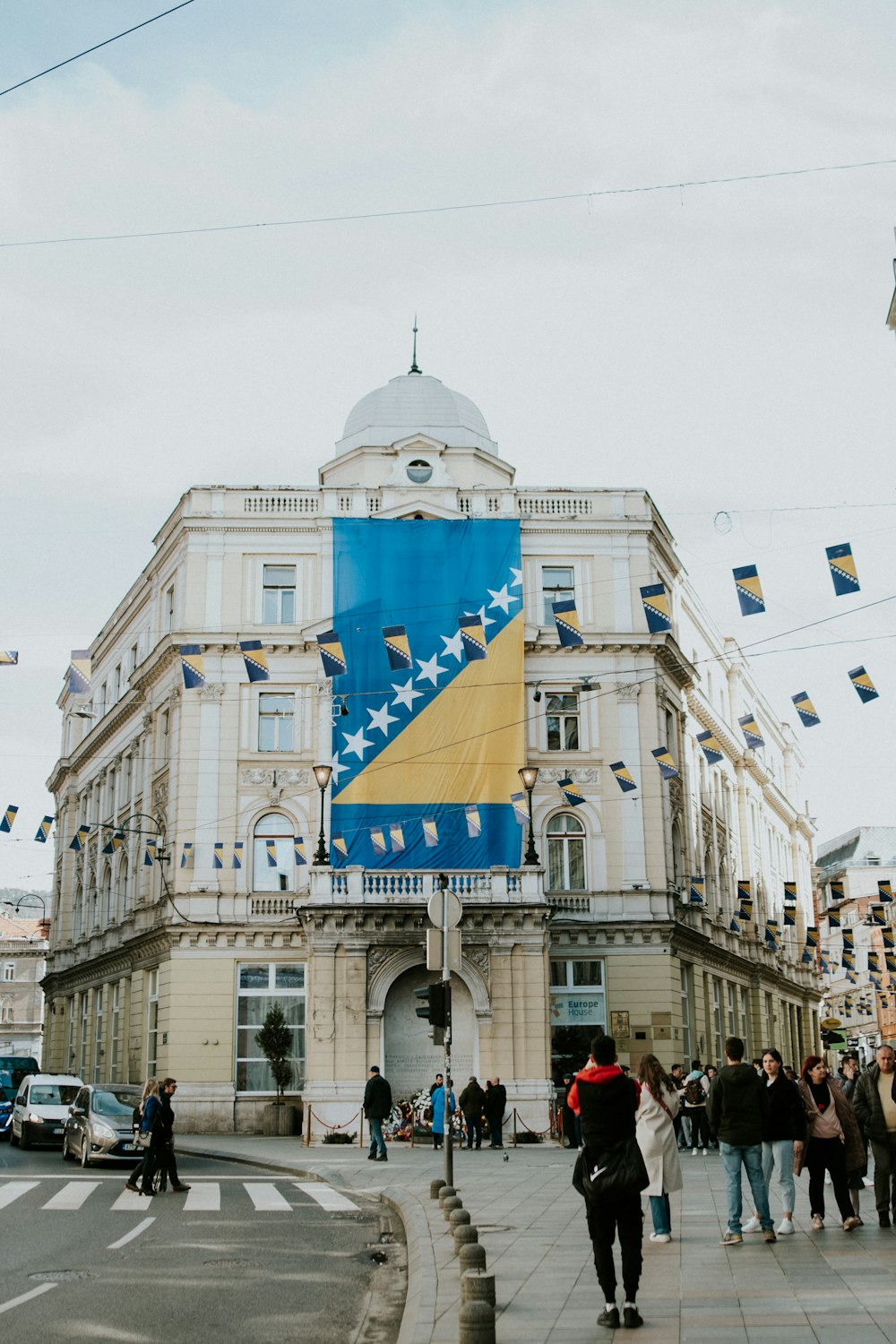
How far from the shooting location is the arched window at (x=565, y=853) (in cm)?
4078

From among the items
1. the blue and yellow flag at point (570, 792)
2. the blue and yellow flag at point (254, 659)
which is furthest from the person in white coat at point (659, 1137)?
the blue and yellow flag at point (570, 792)

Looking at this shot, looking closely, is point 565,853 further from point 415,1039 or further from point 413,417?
point 413,417

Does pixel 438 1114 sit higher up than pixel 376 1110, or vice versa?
pixel 376 1110

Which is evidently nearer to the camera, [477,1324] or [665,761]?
[477,1324]

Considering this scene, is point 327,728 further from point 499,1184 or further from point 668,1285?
point 668,1285

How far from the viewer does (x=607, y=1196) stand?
33.5ft

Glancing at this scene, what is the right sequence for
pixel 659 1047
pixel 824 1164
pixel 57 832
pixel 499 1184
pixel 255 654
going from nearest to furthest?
pixel 824 1164, pixel 499 1184, pixel 255 654, pixel 659 1047, pixel 57 832

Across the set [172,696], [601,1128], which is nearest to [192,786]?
[172,696]

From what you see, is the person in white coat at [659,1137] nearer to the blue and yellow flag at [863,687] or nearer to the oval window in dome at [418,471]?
the blue and yellow flag at [863,687]

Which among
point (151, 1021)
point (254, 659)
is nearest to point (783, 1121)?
point (254, 659)

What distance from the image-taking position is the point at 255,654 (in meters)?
33.8

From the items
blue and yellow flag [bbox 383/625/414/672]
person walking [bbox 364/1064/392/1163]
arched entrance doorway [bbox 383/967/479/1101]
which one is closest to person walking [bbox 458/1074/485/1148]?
person walking [bbox 364/1064/392/1163]

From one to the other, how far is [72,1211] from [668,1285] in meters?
9.48

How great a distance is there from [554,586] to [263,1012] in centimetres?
1430
